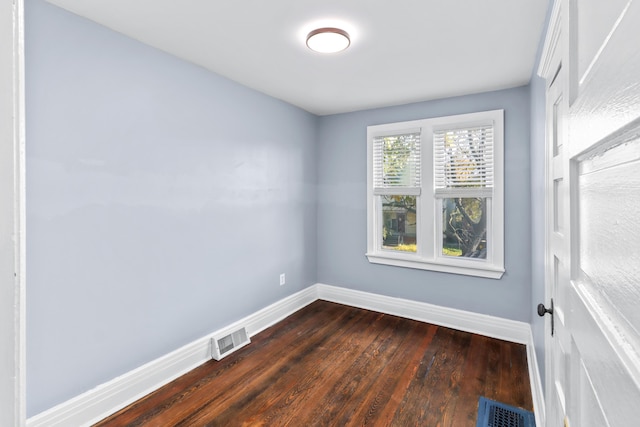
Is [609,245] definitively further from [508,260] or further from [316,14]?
[508,260]

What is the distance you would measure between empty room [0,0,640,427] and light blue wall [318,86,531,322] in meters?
0.03

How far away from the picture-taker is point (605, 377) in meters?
0.46

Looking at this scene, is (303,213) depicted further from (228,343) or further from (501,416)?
(501,416)

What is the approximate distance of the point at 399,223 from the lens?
3867mm

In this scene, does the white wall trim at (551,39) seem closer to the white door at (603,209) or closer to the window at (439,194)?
the white door at (603,209)

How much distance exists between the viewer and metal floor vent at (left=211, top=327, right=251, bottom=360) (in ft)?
9.14

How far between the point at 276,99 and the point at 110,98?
1771mm

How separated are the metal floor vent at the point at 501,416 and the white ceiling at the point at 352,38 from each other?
2.49 metres

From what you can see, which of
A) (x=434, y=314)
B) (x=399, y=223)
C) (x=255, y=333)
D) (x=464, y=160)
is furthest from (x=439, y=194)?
(x=255, y=333)

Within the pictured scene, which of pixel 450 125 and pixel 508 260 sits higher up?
pixel 450 125

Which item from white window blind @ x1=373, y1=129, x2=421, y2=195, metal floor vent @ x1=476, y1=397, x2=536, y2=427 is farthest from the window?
metal floor vent @ x1=476, y1=397, x2=536, y2=427

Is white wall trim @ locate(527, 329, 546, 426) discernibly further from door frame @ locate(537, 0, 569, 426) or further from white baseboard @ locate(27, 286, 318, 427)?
white baseboard @ locate(27, 286, 318, 427)

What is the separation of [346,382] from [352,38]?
252 centimetres

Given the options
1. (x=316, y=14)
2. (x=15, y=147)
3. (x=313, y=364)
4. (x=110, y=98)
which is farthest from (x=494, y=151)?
(x=15, y=147)
